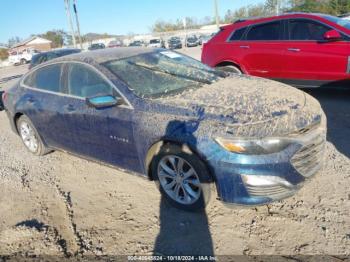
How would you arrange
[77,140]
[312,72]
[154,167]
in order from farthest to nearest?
[312,72], [77,140], [154,167]

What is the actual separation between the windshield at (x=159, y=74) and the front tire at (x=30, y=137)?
1.93m

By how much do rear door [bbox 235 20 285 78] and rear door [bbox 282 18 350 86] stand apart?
0.56 ft

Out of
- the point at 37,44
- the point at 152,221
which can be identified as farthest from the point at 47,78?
the point at 37,44

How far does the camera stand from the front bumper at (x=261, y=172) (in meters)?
2.71

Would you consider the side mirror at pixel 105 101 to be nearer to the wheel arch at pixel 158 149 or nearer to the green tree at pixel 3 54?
the wheel arch at pixel 158 149


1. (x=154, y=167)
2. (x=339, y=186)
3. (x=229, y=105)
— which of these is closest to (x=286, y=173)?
(x=229, y=105)

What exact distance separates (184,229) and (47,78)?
9.49 feet

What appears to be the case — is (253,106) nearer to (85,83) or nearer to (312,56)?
(85,83)

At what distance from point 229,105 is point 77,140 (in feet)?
6.72

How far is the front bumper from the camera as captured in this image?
8.88 feet

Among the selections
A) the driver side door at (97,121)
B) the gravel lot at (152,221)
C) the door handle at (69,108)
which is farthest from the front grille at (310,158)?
the door handle at (69,108)

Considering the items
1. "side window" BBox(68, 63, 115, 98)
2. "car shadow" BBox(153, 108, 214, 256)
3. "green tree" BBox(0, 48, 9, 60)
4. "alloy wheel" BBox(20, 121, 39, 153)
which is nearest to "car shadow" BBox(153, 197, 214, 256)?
"car shadow" BBox(153, 108, 214, 256)

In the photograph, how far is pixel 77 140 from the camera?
4.04m

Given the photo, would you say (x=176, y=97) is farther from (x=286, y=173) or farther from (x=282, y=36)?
(x=282, y=36)
